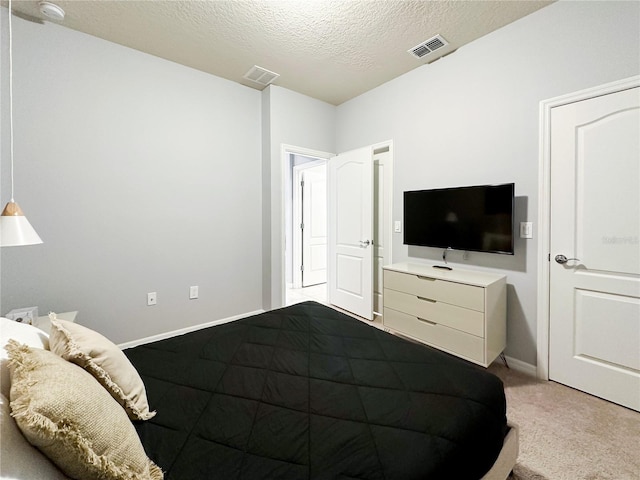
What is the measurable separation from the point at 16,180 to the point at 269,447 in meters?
2.71

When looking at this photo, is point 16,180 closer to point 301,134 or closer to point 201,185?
point 201,185

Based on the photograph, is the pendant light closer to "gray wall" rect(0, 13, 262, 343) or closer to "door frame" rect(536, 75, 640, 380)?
"gray wall" rect(0, 13, 262, 343)

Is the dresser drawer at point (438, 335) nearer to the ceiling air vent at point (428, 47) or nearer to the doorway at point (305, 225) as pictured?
the doorway at point (305, 225)

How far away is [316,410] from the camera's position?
1.05m

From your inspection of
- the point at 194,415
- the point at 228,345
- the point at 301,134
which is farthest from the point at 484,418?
the point at 301,134

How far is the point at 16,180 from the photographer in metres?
2.17

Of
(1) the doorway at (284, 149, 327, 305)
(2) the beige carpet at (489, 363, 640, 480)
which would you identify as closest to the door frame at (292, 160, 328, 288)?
(1) the doorway at (284, 149, 327, 305)

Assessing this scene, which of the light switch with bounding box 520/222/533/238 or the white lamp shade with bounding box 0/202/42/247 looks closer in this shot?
the white lamp shade with bounding box 0/202/42/247

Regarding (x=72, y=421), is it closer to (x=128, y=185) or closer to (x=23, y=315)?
(x=23, y=315)

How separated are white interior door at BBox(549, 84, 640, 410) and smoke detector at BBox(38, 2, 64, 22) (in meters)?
3.67

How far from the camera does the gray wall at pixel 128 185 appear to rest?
2.23m

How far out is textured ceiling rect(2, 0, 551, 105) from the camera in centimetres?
209

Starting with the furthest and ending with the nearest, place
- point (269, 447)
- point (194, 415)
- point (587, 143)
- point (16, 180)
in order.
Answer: point (16, 180)
point (587, 143)
point (194, 415)
point (269, 447)

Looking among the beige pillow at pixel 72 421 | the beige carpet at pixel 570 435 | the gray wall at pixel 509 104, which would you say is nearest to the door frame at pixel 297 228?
the gray wall at pixel 509 104
